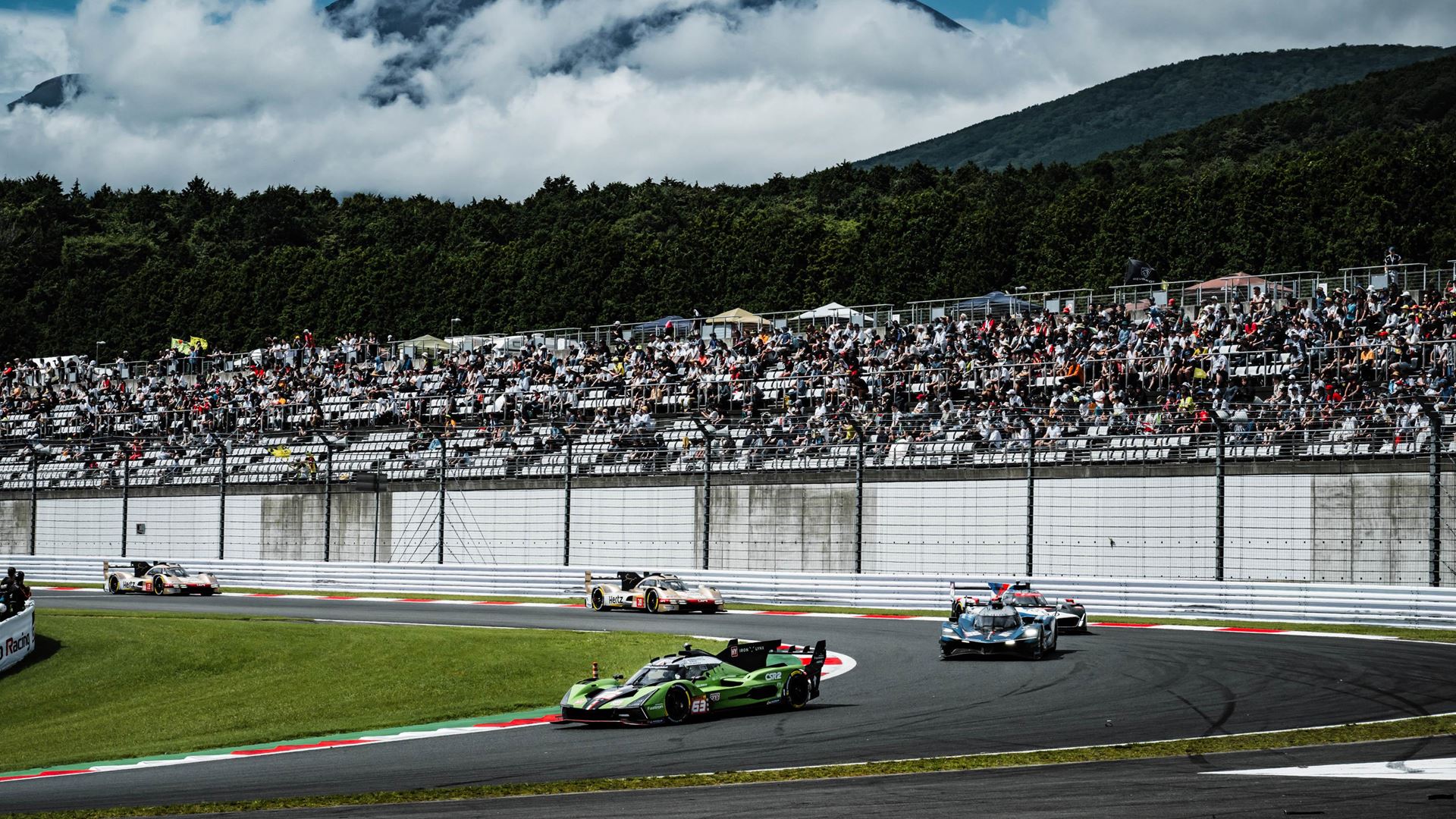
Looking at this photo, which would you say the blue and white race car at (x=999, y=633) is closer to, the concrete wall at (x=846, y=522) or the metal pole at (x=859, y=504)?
the concrete wall at (x=846, y=522)

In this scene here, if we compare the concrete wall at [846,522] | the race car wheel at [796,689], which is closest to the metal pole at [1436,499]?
the concrete wall at [846,522]

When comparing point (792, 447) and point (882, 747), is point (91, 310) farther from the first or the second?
point (882, 747)

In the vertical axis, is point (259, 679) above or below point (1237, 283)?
below

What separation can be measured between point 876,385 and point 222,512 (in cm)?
1851

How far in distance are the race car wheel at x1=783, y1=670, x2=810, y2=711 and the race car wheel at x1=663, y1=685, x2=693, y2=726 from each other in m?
1.36

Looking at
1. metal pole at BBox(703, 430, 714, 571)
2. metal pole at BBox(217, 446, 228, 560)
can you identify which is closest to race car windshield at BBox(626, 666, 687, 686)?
metal pole at BBox(703, 430, 714, 571)

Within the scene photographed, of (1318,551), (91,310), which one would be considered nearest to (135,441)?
(1318,551)

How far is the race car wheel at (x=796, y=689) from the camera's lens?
56.0 feet

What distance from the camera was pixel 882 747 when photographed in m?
14.1

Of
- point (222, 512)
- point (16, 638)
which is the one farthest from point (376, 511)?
point (16, 638)

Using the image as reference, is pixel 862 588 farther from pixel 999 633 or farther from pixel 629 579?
pixel 999 633

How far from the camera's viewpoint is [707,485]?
34000mm

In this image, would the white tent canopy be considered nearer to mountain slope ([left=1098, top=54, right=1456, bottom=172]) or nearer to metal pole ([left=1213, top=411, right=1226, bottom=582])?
metal pole ([left=1213, top=411, right=1226, bottom=582])

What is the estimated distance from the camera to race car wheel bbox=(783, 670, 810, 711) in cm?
1706
